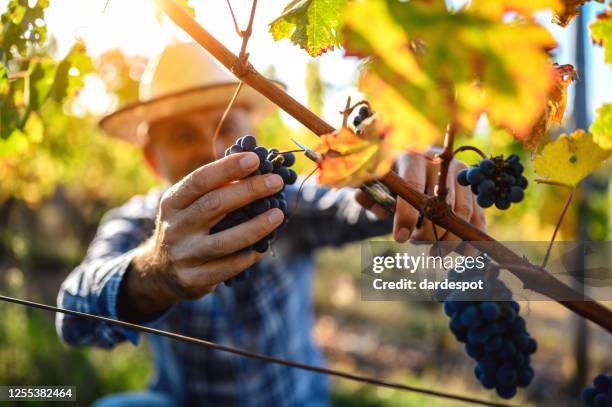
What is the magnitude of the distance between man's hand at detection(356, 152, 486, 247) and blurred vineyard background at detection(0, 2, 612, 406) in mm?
187

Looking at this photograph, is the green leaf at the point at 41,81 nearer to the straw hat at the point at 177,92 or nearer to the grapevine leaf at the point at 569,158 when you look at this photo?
the grapevine leaf at the point at 569,158

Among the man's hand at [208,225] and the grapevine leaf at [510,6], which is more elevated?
the grapevine leaf at [510,6]

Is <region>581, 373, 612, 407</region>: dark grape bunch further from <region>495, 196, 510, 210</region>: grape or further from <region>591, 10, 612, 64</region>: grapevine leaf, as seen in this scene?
<region>591, 10, 612, 64</region>: grapevine leaf

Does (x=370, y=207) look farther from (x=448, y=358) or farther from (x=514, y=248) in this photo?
(x=448, y=358)

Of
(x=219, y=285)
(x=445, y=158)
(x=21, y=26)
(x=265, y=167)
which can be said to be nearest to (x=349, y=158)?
(x=445, y=158)

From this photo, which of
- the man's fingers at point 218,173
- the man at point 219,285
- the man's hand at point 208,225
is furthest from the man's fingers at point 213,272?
the man at point 219,285

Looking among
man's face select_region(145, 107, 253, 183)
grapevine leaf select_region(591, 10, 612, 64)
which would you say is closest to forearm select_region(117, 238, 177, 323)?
grapevine leaf select_region(591, 10, 612, 64)

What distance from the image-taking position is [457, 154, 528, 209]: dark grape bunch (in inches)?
28.9

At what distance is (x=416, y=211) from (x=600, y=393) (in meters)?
0.38

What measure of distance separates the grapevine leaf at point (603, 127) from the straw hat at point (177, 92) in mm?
1870

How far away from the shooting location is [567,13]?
0.70 m

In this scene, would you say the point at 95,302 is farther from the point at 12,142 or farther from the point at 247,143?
the point at 247,143

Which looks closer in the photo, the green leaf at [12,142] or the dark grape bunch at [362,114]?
the dark grape bunch at [362,114]

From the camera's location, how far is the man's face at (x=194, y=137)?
2.43 metres
